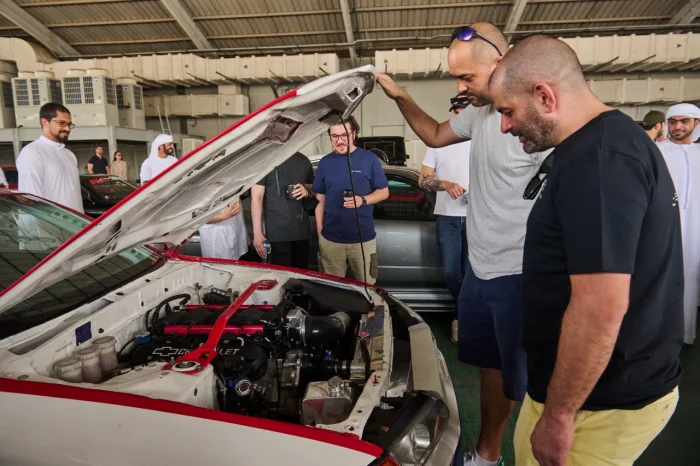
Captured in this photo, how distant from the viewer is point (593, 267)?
0.88 m

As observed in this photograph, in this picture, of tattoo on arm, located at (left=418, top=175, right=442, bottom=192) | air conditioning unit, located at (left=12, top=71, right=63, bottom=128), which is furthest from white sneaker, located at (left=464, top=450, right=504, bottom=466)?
air conditioning unit, located at (left=12, top=71, right=63, bottom=128)

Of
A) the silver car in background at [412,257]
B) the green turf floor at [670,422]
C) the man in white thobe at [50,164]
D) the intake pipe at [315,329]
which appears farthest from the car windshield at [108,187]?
the green turf floor at [670,422]

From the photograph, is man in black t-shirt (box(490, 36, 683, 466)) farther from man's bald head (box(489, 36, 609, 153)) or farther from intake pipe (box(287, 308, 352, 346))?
intake pipe (box(287, 308, 352, 346))

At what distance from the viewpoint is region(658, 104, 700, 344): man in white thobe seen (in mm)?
3070

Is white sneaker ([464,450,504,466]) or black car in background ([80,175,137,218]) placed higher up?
black car in background ([80,175,137,218])

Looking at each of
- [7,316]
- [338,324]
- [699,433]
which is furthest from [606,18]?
[7,316]

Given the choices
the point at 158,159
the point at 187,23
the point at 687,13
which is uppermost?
the point at 187,23

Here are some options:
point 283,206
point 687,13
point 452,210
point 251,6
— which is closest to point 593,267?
point 452,210

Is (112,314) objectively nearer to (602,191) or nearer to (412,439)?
(412,439)

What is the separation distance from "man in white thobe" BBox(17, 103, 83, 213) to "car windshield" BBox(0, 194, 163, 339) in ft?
4.56

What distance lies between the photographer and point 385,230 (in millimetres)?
3613

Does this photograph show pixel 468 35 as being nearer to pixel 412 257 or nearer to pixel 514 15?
pixel 412 257

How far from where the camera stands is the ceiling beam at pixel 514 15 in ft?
27.5

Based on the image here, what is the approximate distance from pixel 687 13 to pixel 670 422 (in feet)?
31.9
